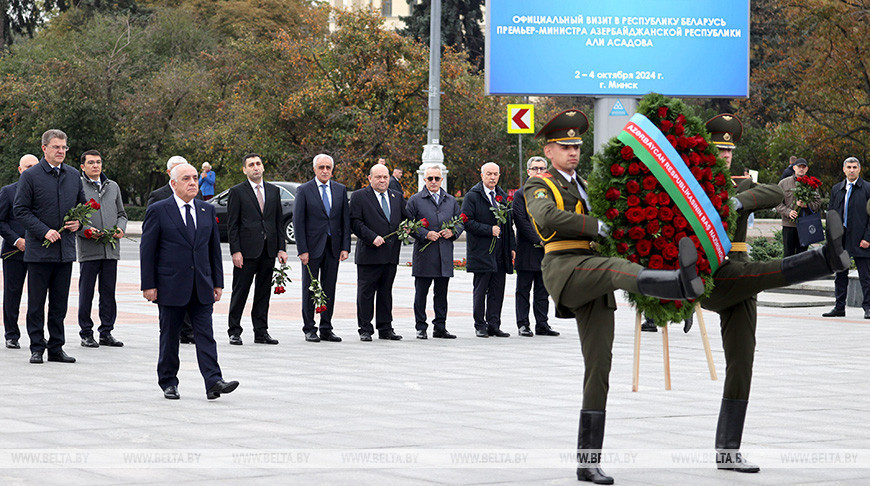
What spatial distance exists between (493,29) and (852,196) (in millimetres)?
10729

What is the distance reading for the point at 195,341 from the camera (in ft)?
29.3

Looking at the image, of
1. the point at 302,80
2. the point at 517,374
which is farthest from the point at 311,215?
the point at 302,80

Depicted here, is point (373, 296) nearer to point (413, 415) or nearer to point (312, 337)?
point (312, 337)

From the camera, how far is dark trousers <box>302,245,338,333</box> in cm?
1323

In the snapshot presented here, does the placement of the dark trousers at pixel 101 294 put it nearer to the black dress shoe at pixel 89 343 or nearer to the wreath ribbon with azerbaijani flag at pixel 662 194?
the black dress shoe at pixel 89 343

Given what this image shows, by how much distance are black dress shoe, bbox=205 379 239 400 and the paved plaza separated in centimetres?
7

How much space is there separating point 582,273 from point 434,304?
7722 mm

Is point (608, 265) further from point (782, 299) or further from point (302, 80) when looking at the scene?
point (302, 80)

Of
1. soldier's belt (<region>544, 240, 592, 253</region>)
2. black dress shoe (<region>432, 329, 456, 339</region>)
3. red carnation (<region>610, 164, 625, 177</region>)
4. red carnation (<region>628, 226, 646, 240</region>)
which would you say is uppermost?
red carnation (<region>610, 164, 625, 177</region>)

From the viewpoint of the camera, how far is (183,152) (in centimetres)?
4438

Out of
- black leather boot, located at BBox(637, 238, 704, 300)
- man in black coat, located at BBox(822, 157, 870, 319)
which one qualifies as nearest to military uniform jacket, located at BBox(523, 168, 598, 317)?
black leather boot, located at BBox(637, 238, 704, 300)

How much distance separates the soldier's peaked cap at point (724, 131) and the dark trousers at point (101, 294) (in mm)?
7093

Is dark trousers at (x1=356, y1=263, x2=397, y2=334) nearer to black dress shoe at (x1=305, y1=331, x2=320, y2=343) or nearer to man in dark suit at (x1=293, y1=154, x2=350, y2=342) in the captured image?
man in dark suit at (x1=293, y1=154, x2=350, y2=342)

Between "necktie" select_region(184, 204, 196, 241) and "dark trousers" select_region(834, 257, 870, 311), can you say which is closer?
"necktie" select_region(184, 204, 196, 241)
